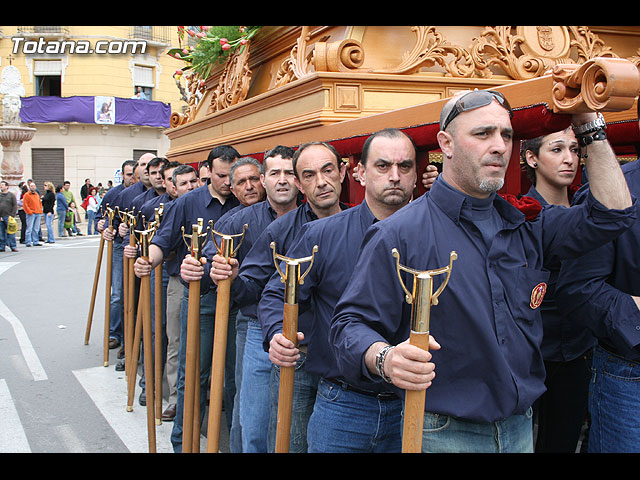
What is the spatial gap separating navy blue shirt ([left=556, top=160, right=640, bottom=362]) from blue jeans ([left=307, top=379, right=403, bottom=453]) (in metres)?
0.76

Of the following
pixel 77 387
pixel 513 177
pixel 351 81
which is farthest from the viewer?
pixel 77 387

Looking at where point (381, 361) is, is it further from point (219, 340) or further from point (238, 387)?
point (238, 387)

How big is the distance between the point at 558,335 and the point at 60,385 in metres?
4.64

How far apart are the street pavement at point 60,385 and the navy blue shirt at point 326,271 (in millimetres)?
2131

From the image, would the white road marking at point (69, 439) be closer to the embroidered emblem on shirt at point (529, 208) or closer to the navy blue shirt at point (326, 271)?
the navy blue shirt at point (326, 271)

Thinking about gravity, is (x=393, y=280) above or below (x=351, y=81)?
below

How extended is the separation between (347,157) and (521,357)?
6.24 ft

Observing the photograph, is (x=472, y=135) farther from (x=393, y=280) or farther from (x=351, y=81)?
(x=351, y=81)

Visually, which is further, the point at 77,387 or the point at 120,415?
the point at 77,387

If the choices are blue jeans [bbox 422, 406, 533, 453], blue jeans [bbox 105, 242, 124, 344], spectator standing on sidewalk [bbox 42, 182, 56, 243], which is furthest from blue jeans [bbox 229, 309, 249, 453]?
spectator standing on sidewalk [bbox 42, 182, 56, 243]

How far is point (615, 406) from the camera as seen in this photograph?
2.22m

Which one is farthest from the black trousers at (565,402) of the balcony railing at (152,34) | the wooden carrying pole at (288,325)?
the balcony railing at (152,34)

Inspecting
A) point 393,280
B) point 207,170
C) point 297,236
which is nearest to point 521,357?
point 393,280

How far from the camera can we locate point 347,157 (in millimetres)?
3535
